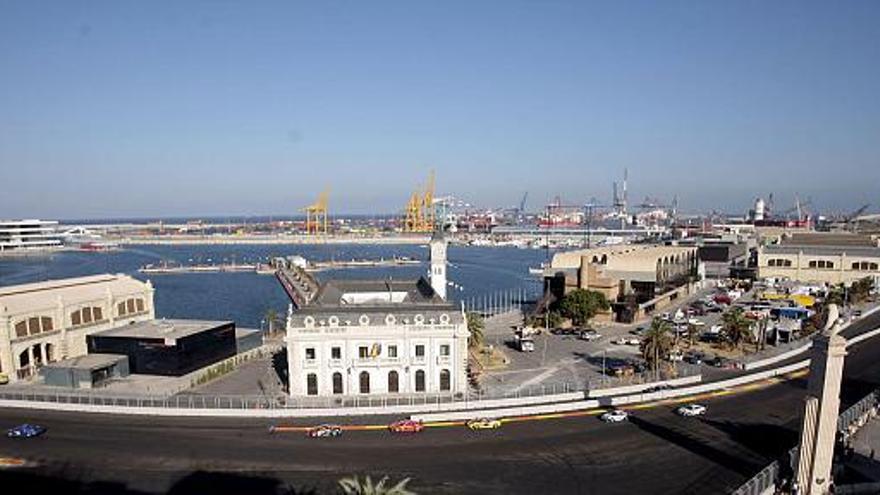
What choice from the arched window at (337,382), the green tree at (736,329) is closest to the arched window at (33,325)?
the arched window at (337,382)

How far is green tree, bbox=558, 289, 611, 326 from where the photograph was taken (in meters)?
74.7

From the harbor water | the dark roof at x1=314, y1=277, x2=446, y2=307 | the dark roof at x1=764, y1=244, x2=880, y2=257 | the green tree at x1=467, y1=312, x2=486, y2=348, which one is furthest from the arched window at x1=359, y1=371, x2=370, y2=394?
the dark roof at x1=764, y1=244, x2=880, y2=257

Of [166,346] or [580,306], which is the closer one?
[166,346]

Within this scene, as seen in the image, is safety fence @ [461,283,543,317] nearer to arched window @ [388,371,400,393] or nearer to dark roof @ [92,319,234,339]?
dark roof @ [92,319,234,339]

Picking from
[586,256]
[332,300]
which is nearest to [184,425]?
[332,300]

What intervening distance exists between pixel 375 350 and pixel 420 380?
14.8ft

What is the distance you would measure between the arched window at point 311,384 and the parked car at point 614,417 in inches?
872

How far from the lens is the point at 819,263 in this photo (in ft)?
344

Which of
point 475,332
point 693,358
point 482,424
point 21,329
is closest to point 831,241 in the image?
point 693,358

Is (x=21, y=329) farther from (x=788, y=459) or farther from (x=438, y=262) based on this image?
(x=788, y=459)

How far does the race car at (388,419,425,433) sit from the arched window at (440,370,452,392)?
25.7ft

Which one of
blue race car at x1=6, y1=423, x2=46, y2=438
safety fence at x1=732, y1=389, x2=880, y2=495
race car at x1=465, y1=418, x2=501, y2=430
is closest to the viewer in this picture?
safety fence at x1=732, y1=389, x2=880, y2=495

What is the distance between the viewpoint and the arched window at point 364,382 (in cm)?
4853

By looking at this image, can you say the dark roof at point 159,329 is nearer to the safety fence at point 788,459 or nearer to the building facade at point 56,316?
the building facade at point 56,316
